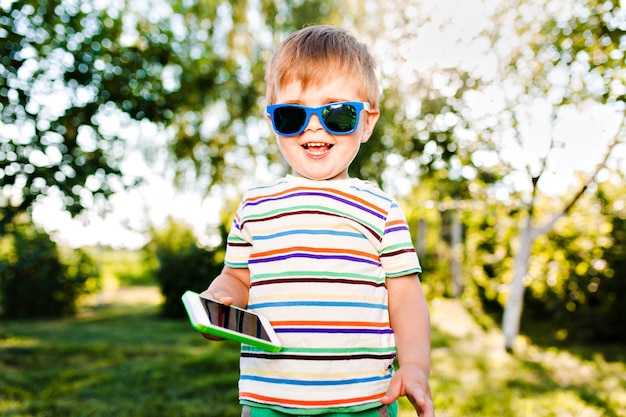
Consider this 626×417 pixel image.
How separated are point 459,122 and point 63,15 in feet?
13.1

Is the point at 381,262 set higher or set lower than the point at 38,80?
lower

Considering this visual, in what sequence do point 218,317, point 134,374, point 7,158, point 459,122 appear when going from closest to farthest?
1. point 218,317
2. point 7,158
3. point 459,122
4. point 134,374

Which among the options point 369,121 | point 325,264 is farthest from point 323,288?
point 369,121

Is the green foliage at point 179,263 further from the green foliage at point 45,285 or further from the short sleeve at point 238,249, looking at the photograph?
the short sleeve at point 238,249

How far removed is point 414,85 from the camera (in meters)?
5.67

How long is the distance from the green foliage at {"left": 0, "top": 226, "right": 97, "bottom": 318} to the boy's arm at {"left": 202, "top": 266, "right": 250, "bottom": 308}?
35.9ft

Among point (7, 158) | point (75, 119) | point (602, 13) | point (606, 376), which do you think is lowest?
point (606, 376)

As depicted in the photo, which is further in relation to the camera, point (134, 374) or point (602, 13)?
point (134, 374)

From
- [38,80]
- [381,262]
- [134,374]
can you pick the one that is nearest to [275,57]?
[381,262]

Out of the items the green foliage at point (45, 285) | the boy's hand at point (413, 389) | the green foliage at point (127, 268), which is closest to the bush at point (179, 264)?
the green foliage at point (45, 285)

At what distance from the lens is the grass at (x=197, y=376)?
4859 millimetres

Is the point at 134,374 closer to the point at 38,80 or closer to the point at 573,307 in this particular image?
the point at 38,80

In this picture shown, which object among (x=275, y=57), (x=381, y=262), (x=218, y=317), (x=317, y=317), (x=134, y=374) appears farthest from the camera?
(x=134, y=374)

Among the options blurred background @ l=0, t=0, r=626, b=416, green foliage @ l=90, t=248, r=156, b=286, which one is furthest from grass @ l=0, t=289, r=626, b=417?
green foliage @ l=90, t=248, r=156, b=286
